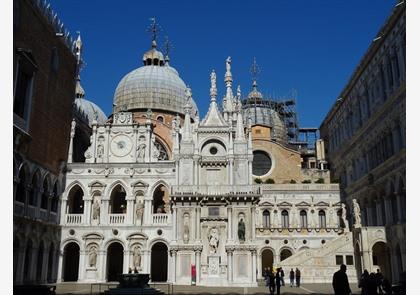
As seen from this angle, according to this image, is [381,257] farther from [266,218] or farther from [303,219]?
[266,218]

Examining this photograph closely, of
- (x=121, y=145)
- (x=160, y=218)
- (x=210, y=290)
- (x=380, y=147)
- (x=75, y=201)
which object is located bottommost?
(x=210, y=290)

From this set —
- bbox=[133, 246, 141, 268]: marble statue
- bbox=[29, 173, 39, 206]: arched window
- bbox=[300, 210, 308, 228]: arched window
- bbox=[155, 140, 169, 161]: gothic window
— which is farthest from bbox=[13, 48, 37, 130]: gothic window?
bbox=[300, 210, 308, 228]: arched window

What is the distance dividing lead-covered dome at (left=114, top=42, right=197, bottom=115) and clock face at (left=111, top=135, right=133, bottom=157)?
1192 centimetres

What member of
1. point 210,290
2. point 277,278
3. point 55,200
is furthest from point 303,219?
point 55,200

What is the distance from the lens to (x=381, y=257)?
3191 cm

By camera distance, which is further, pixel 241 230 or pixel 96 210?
→ pixel 96 210

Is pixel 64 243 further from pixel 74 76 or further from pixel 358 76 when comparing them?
pixel 358 76

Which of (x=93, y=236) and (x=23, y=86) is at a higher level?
(x=23, y=86)

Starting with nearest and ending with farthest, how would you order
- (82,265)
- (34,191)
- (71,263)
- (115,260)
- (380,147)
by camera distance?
1. (34,191)
2. (380,147)
3. (82,265)
4. (71,263)
5. (115,260)

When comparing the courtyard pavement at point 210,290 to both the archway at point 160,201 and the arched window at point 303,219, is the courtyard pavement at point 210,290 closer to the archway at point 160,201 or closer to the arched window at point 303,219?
the archway at point 160,201

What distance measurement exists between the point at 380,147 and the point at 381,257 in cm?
770

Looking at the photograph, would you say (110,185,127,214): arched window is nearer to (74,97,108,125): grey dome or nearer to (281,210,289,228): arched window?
(281,210,289,228): arched window
